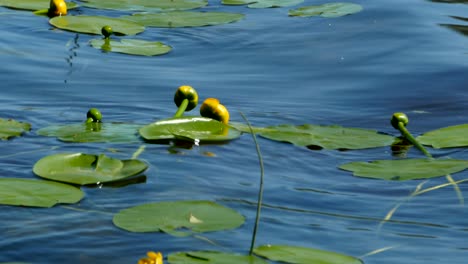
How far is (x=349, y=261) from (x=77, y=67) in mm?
2476

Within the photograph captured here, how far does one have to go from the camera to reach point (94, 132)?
3479mm

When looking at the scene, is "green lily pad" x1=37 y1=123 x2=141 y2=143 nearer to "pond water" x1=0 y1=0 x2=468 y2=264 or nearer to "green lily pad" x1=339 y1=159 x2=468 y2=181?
"pond water" x1=0 y1=0 x2=468 y2=264

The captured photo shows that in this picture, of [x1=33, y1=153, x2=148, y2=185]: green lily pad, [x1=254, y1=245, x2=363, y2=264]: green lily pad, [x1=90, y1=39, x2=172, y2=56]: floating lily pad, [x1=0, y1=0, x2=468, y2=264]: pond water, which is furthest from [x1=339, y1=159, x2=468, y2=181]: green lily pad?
[x1=90, y1=39, x2=172, y2=56]: floating lily pad

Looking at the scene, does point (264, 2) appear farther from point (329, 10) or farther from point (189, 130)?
point (189, 130)

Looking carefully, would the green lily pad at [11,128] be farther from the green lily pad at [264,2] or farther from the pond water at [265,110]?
the green lily pad at [264,2]

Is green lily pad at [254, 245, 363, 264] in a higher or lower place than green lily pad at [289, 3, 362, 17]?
higher

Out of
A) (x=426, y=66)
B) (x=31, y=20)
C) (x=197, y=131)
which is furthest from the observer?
(x=31, y=20)

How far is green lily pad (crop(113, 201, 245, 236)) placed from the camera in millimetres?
2557

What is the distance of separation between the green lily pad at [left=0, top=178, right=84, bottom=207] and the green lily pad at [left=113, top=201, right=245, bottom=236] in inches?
8.2

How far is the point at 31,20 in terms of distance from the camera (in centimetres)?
551

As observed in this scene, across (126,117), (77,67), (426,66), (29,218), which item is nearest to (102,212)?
(29,218)

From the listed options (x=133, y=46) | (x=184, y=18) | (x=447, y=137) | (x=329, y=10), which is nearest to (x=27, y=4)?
(x=184, y=18)

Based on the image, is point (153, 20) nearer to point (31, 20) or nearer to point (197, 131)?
point (31, 20)

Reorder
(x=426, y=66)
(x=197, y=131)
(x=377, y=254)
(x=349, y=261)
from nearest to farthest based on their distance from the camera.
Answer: (x=349, y=261) → (x=377, y=254) → (x=197, y=131) → (x=426, y=66)
